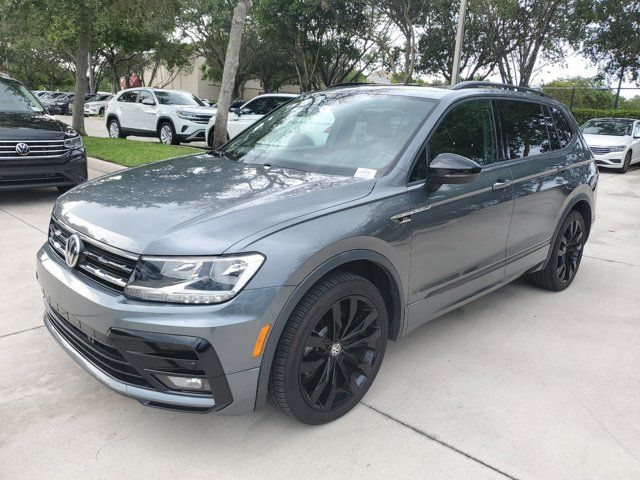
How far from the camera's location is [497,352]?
3641mm

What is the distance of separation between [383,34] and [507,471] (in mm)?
25221

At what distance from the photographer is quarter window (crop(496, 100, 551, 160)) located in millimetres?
3875

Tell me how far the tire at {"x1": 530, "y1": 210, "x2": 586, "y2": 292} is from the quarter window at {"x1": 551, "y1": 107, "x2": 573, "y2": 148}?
0.62 m

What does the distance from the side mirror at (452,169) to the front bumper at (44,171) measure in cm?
567

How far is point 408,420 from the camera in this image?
9.29ft

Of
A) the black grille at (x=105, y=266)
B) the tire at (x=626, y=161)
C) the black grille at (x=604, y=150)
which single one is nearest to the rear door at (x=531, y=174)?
the black grille at (x=105, y=266)

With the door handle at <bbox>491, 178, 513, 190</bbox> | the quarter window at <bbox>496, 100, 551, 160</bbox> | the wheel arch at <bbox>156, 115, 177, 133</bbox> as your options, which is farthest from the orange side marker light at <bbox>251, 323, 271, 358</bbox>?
the wheel arch at <bbox>156, 115, 177, 133</bbox>

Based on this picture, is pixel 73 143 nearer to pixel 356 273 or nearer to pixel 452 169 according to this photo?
pixel 356 273

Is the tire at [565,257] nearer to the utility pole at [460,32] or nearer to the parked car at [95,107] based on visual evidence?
the utility pole at [460,32]

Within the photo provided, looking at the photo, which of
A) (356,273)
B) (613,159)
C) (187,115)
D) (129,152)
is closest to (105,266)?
(356,273)

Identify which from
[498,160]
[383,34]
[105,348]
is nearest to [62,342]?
[105,348]

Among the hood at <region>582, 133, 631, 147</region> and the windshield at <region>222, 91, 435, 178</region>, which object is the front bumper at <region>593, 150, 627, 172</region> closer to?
the hood at <region>582, 133, 631, 147</region>

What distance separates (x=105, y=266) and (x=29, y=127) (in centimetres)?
547

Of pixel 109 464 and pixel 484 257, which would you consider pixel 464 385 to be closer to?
pixel 484 257
